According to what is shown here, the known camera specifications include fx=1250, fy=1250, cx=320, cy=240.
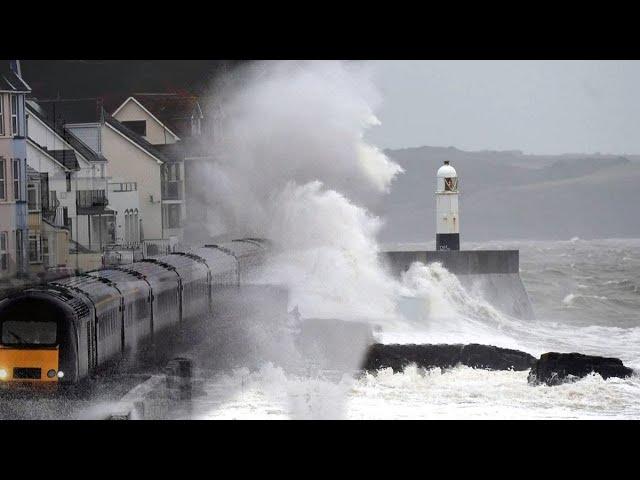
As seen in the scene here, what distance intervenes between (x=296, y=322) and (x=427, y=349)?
131 centimetres

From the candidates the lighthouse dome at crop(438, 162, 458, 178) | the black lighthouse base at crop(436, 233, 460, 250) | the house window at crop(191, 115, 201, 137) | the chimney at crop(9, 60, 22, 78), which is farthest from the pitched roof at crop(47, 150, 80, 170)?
the black lighthouse base at crop(436, 233, 460, 250)

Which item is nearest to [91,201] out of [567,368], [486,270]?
[567,368]

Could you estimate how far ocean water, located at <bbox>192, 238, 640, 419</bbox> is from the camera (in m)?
9.60

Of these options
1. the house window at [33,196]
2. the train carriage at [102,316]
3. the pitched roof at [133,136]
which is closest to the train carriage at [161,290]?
the train carriage at [102,316]

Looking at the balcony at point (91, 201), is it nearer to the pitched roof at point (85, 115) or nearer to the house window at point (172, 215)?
the pitched roof at point (85, 115)

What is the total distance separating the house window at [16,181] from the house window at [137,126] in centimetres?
171

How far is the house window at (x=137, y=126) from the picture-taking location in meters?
12.4

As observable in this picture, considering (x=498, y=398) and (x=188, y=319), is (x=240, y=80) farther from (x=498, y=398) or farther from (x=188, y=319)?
(x=498, y=398)

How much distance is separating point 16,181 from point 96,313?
258 centimetres

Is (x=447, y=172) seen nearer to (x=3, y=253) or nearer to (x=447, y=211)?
(x=447, y=211)

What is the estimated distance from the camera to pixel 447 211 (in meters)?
16.5

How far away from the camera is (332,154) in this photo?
14672 mm
